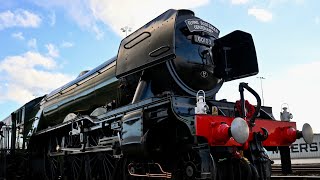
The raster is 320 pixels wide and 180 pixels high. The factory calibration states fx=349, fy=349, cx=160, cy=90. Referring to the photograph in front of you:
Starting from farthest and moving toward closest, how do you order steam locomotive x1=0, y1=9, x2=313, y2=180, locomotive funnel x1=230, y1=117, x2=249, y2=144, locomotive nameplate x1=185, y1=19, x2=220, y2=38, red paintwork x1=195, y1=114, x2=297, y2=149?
1. locomotive nameplate x1=185, y1=19, x2=220, y2=38
2. steam locomotive x1=0, y1=9, x2=313, y2=180
3. red paintwork x1=195, y1=114, x2=297, y2=149
4. locomotive funnel x1=230, y1=117, x2=249, y2=144

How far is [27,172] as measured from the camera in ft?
Result: 42.5

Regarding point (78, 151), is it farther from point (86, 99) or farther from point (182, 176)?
point (182, 176)

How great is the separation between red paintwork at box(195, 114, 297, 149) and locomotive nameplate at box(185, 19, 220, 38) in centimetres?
194

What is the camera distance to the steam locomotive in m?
5.55

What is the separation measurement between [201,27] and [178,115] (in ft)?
7.06

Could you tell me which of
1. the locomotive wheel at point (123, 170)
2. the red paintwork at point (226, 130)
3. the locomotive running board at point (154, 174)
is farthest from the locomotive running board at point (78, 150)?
the red paintwork at point (226, 130)

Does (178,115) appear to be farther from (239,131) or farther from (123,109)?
(123,109)

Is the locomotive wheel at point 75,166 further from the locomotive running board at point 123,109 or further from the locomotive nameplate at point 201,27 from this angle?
the locomotive nameplate at point 201,27

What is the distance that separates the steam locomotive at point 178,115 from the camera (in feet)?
18.2

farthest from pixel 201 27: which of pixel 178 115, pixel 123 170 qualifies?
pixel 123 170

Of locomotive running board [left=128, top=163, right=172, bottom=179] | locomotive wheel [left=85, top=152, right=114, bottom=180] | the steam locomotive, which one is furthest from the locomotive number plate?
locomotive wheel [left=85, top=152, right=114, bottom=180]

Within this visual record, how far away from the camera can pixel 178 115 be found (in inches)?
219

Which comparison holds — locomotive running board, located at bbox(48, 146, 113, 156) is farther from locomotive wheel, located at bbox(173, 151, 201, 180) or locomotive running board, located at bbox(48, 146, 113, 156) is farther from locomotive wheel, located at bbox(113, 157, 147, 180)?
locomotive wheel, located at bbox(173, 151, 201, 180)

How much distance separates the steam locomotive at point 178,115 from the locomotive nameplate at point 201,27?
2cm
